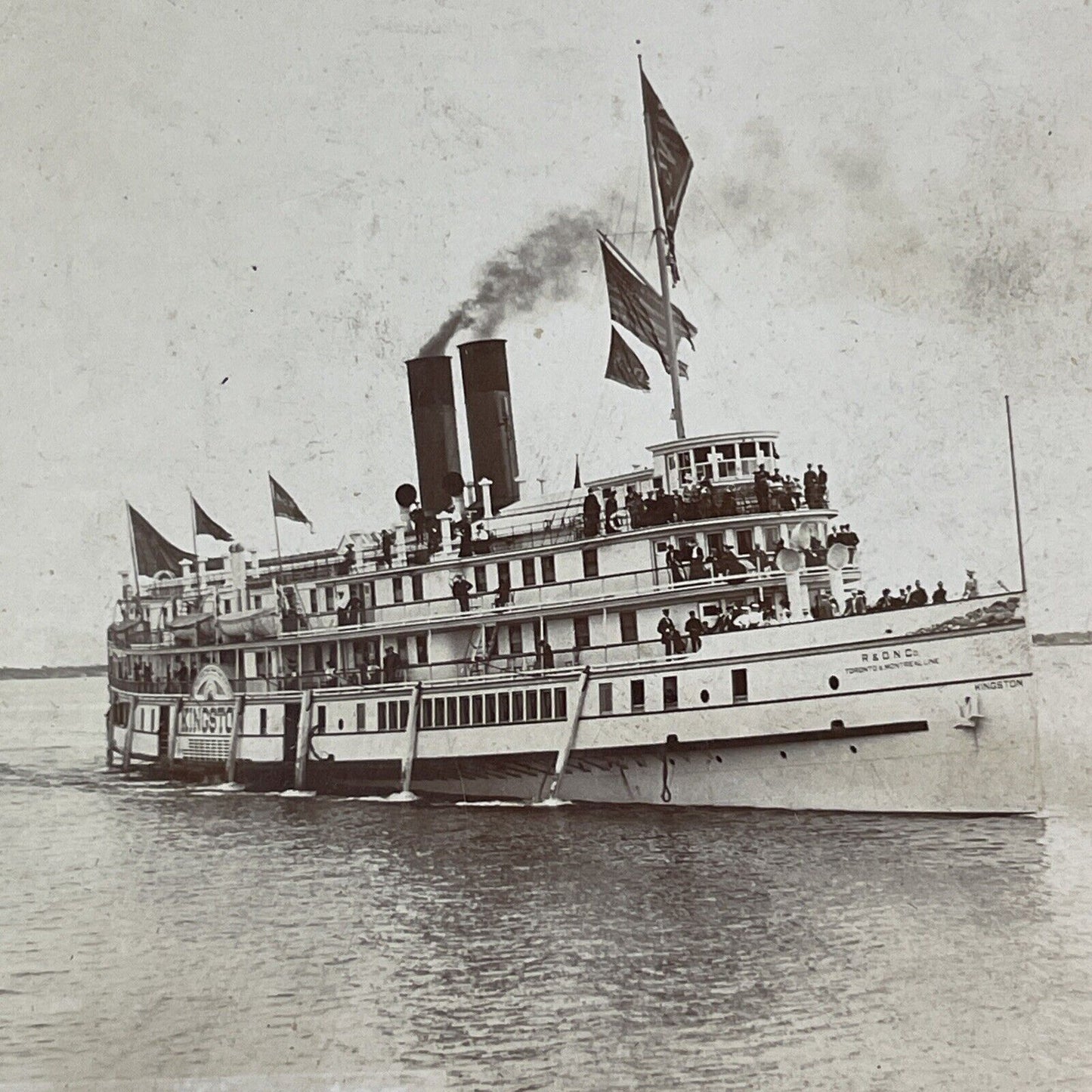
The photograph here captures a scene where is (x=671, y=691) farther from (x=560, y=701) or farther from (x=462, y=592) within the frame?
(x=462, y=592)

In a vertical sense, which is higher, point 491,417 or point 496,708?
point 491,417

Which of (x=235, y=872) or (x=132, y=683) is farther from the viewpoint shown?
(x=132, y=683)

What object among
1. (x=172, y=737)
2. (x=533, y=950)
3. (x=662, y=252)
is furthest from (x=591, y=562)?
(x=533, y=950)

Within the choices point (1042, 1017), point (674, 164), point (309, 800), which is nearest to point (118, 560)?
point (309, 800)

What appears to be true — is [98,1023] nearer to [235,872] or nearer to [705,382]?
[235,872]

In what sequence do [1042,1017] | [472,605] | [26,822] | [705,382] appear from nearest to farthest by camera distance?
[1042,1017], [26,822], [705,382], [472,605]

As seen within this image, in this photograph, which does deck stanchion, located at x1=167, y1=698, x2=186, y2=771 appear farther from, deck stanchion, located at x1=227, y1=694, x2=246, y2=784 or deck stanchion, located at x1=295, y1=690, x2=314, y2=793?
deck stanchion, located at x1=295, y1=690, x2=314, y2=793
